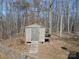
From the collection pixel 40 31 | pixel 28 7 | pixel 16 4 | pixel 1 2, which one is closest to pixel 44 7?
pixel 28 7

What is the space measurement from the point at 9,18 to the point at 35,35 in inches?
805

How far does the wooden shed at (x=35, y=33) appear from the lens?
1477cm

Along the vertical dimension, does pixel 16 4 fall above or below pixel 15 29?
above

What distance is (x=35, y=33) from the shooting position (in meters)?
15.2

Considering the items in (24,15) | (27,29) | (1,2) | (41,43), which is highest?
(1,2)

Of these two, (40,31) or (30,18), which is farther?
(30,18)

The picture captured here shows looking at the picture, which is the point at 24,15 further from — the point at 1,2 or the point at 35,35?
the point at 35,35

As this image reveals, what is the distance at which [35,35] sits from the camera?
15031mm

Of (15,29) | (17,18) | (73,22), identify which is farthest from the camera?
(17,18)

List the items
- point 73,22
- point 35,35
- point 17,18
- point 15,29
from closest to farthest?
point 35,35 < point 73,22 < point 15,29 < point 17,18

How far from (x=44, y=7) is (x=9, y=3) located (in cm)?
643

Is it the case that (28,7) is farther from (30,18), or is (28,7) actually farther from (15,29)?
(15,29)

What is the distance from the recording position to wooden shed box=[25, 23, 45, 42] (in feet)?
48.5

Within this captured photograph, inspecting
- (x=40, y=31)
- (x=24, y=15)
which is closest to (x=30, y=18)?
(x=24, y=15)
